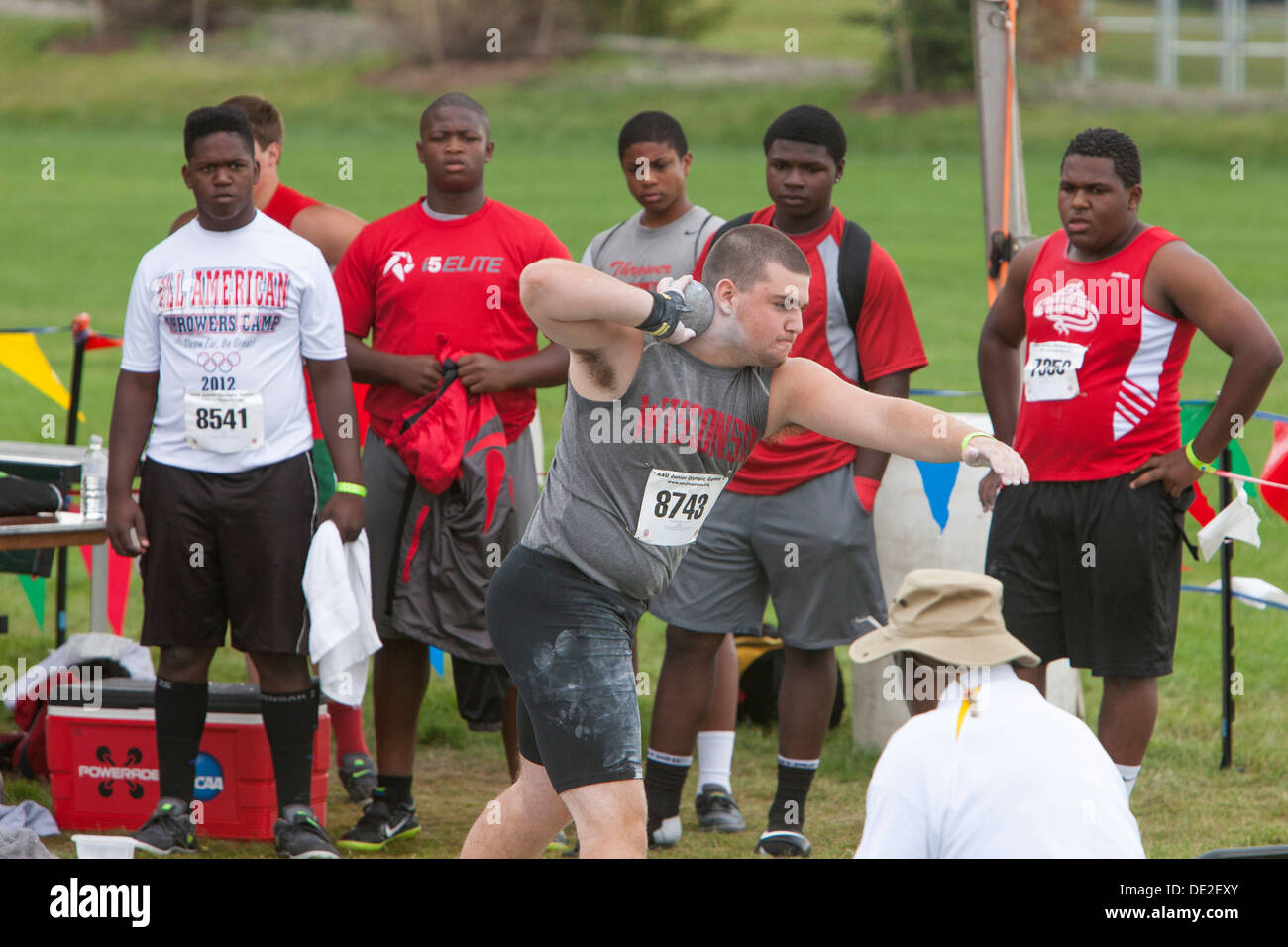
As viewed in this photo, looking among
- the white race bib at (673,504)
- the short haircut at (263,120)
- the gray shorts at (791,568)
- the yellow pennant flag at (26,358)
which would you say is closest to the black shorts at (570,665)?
the white race bib at (673,504)

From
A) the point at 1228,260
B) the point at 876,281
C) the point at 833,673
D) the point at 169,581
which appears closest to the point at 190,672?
the point at 169,581

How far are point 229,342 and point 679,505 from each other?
2.04 m

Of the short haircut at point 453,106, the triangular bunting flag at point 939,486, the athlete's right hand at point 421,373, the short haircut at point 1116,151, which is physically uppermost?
the short haircut at point 453,106

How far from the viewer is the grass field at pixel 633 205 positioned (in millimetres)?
6891

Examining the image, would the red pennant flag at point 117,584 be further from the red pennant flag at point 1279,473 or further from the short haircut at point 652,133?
the red pennant flag at point 1279,473

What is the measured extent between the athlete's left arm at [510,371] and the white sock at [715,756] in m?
1.49

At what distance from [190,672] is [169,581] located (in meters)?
0.33

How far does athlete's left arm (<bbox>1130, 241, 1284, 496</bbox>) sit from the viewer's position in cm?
539

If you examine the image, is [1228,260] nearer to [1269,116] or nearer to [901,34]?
[1269,116]

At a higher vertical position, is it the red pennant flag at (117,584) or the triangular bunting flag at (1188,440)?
the triangular bunting flag at (1188,440)

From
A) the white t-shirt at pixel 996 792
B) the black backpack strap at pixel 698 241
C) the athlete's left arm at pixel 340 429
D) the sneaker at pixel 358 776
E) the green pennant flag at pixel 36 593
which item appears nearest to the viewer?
the white t-shirt at pixel 996 792

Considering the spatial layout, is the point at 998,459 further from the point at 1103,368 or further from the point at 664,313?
the point at 1103,368

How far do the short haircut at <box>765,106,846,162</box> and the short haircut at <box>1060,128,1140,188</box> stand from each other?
0.84 metres

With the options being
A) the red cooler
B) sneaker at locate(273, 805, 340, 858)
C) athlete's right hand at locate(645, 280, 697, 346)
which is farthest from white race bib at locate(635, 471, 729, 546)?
the red cooler
